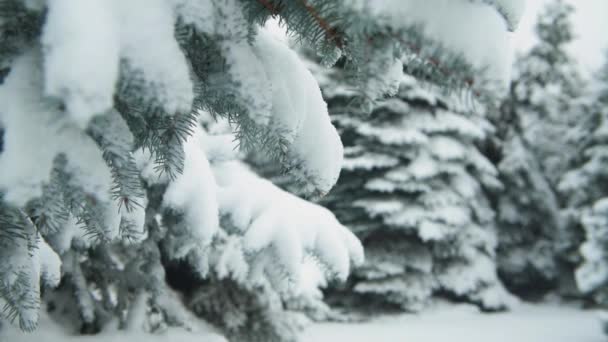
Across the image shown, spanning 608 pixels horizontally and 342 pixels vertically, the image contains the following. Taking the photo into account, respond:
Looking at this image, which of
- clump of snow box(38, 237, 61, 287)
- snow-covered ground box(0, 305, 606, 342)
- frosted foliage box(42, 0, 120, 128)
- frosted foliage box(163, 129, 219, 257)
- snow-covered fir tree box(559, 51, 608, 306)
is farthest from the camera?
snow-covered fir tree box(559, 51, 608, 306)


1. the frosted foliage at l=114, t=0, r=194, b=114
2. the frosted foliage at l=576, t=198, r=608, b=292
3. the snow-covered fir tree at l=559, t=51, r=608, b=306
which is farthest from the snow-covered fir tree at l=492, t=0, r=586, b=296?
the frosted foliage at l=114, t=0, r=194, b=114

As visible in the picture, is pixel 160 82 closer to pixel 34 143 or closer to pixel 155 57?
pixel 155 57

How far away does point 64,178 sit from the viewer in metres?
0.67

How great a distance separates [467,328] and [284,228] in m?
6.84

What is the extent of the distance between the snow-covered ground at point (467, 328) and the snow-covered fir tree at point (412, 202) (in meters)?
0.43

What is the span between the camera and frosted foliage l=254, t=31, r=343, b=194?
88cm

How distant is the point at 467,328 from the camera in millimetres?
7477

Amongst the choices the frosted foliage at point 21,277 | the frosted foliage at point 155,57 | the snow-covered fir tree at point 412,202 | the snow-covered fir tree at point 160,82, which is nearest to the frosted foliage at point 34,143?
the snow-covered fir tree at point 160,82

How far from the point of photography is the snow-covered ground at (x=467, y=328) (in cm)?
681

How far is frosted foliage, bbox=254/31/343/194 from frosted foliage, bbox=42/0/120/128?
1.20 ft

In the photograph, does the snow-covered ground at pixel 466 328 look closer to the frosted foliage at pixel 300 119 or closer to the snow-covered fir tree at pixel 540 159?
the snow-covered fir tree at pixel 540 159

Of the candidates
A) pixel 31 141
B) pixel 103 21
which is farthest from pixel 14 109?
pixel 103 21

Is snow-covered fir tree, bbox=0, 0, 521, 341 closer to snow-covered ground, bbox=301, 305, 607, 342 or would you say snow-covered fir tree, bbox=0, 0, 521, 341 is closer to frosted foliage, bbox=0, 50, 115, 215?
frosted foliage, bbox=0, 50, 115, 215

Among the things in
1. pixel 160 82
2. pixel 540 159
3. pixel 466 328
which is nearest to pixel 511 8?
pixel 160 82
